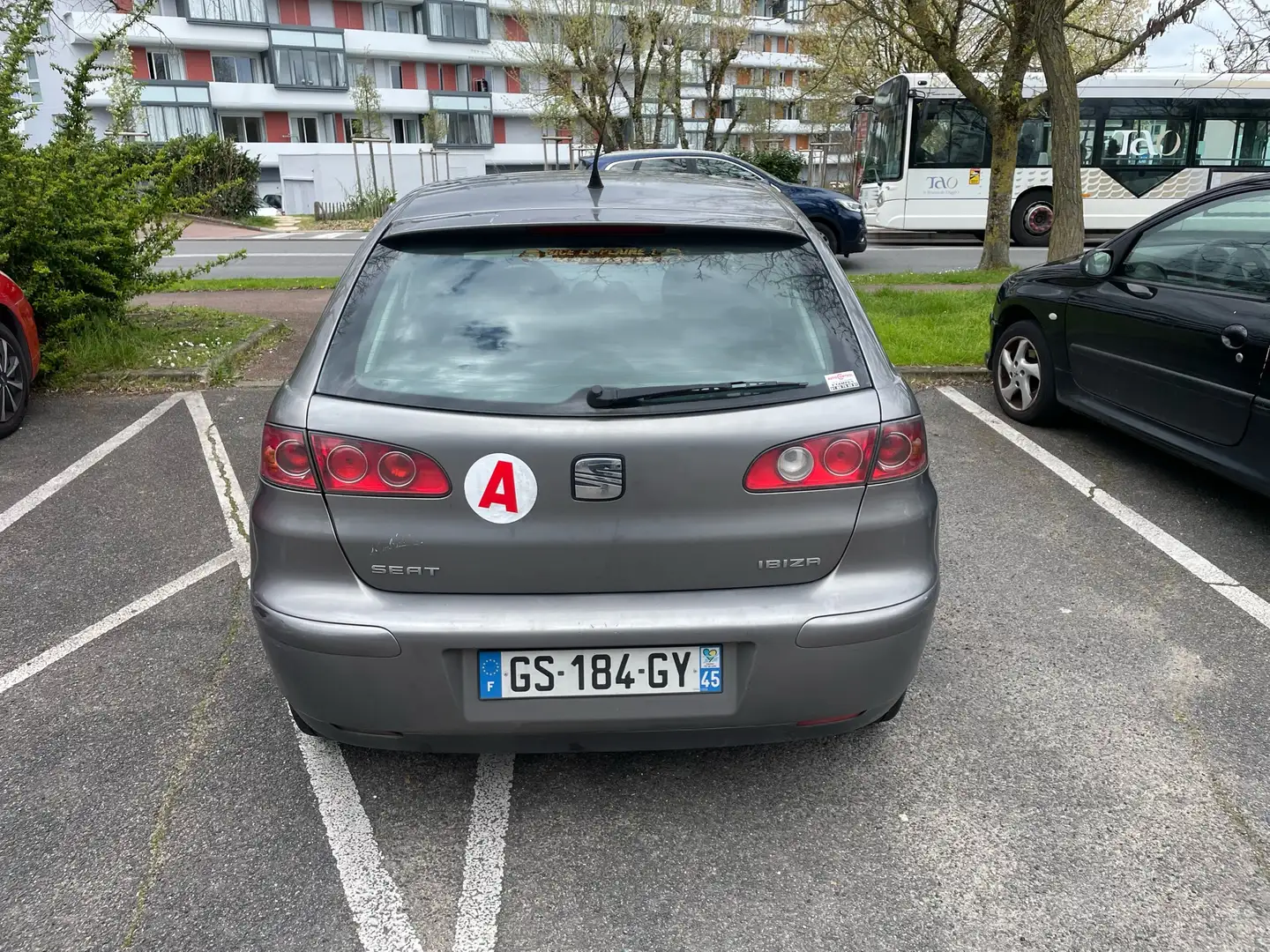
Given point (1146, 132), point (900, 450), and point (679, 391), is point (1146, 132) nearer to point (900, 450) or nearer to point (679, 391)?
point (900, 450)

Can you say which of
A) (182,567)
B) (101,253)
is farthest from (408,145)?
(182,567)

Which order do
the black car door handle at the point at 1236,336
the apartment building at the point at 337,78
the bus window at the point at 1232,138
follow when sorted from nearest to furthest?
the black car door handle at the point at 1236,336 → the bus window at the point at 1232,138 → the apartment building at the point at 337,78

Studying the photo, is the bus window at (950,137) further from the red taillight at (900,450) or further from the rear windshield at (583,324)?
the red taillight at (900,450)

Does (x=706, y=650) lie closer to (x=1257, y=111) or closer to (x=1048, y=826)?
(x=1048, y=826)

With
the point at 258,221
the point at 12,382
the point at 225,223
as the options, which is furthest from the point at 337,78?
the point at 12,382

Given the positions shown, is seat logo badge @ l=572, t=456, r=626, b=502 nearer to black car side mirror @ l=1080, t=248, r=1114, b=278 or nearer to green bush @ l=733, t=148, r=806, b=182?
black car side mirror @ l=1080, t=248, r=1114, b=278

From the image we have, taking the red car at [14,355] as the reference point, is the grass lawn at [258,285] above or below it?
below

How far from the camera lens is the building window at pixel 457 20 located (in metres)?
54.0

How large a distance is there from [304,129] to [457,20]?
10.3 metres

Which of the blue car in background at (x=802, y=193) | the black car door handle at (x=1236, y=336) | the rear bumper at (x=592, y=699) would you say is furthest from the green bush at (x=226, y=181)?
the rear bumper at (x=592, y=699)

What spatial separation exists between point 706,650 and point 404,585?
0.73 meters

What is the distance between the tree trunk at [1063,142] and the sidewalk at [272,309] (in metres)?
7.46

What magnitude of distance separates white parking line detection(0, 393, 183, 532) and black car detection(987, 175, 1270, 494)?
5.68m

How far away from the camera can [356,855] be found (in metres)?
2.56
